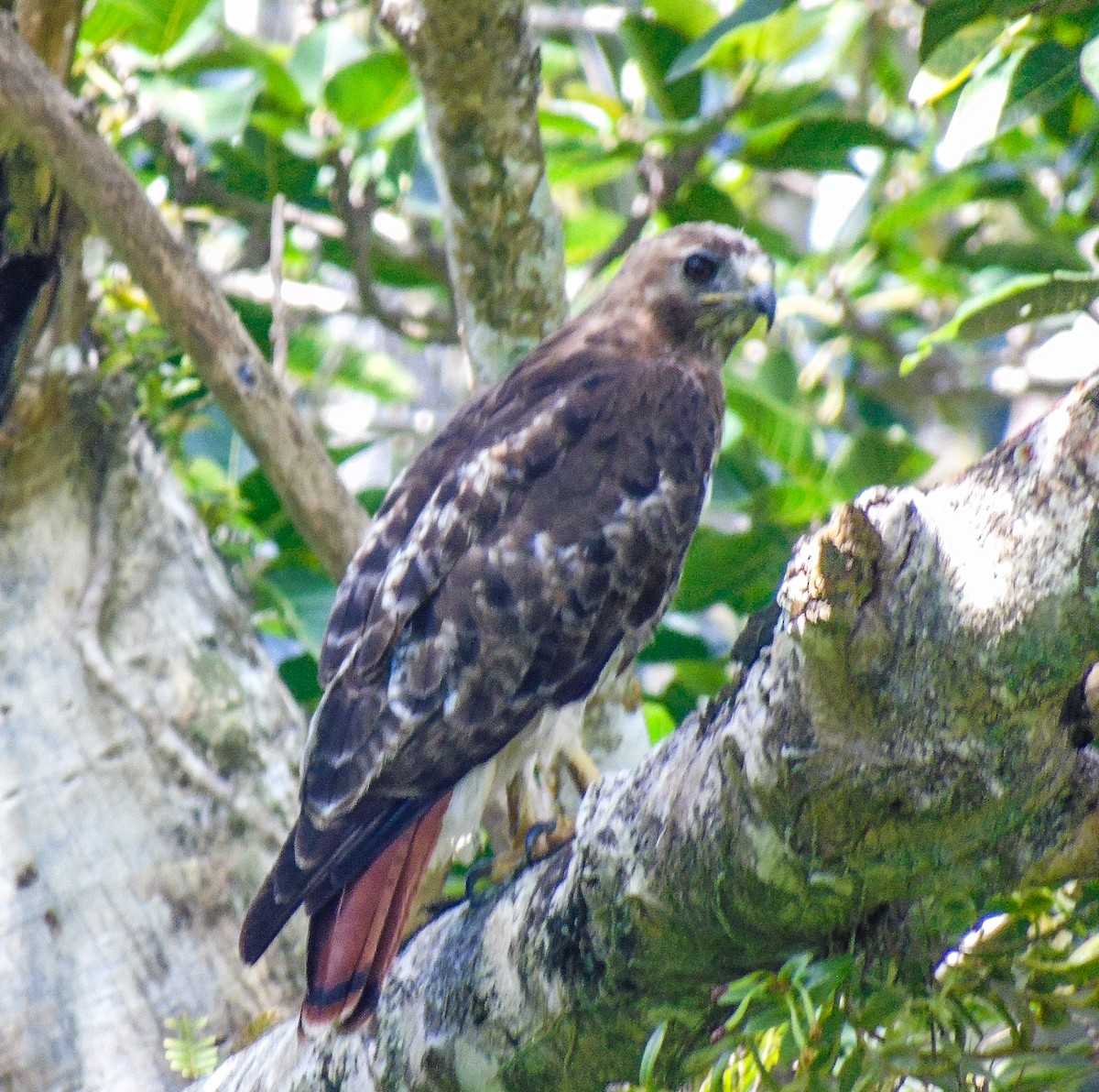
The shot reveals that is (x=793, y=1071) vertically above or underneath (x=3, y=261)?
underneath

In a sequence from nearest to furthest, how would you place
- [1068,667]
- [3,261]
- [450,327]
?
[1068,667]
[3,261]
[450,327]

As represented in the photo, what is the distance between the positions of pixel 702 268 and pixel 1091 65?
1.36 m

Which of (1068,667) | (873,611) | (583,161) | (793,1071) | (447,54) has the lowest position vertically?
(793,1071)

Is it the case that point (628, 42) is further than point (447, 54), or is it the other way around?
point (628, 42)

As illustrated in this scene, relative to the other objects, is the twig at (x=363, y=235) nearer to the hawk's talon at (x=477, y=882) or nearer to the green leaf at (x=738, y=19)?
the green leaf at (x=738, y=19)

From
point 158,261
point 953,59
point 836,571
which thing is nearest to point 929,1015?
point 836,571

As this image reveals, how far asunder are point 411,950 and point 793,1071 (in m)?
0.69

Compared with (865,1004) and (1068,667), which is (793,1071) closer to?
(865,1004)

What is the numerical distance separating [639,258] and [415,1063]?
7.50 feet

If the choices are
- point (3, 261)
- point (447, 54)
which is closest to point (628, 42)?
point (447, 54)

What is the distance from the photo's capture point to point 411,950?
2467mm

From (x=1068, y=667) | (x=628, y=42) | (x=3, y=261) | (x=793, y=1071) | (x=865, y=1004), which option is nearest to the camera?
(x=1068, y=667)

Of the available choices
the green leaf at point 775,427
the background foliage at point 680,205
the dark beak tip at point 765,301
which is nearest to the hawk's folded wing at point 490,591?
the dark beak tip at point 765,301

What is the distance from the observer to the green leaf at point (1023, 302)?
279cm
